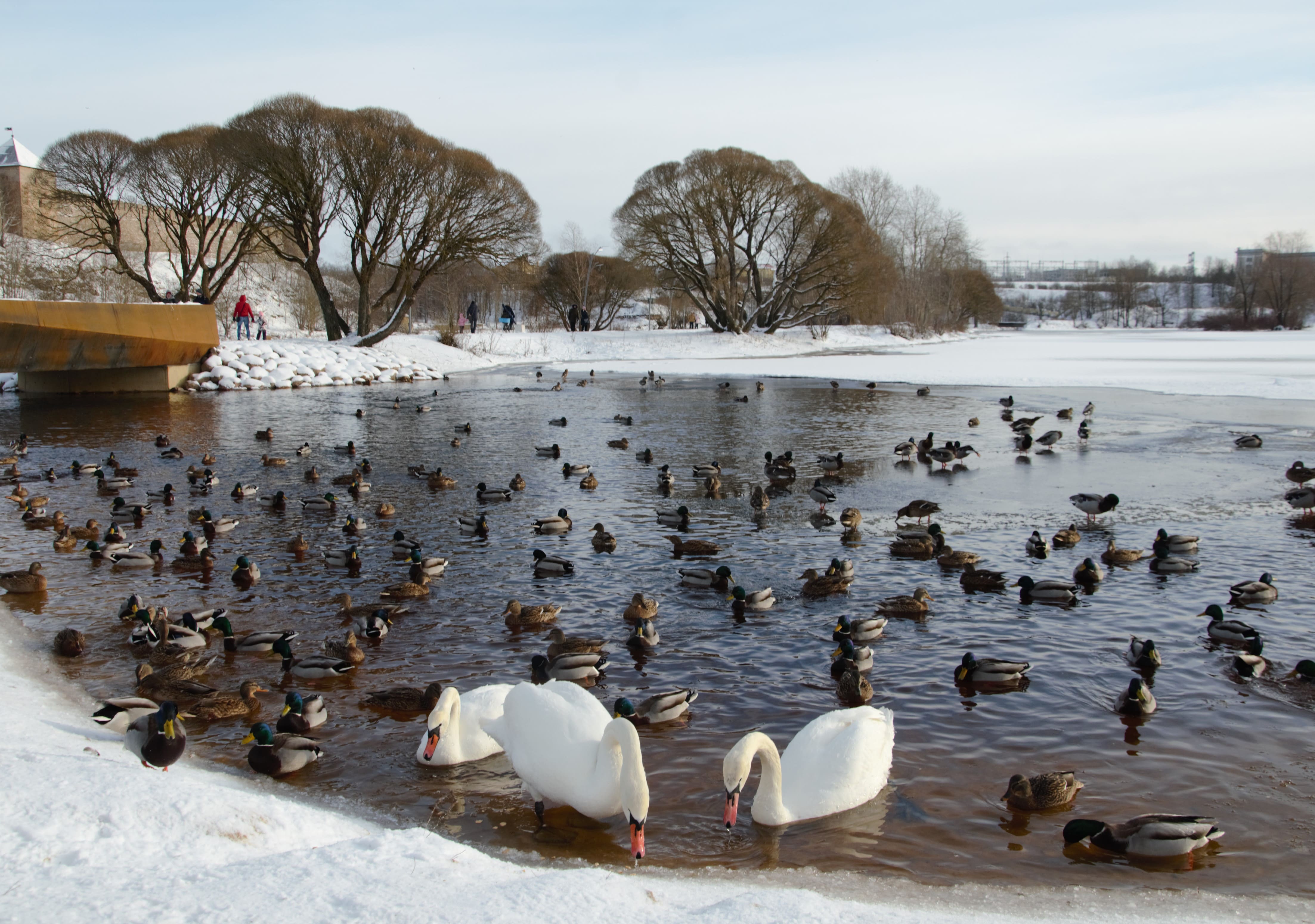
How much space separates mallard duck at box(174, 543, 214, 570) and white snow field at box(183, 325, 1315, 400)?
23.9 meters

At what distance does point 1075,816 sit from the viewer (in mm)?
5273

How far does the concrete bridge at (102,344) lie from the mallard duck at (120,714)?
2271cm

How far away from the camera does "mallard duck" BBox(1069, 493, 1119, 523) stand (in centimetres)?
1192

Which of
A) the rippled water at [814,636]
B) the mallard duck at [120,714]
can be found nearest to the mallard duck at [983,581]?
the rippled water at [814,636]

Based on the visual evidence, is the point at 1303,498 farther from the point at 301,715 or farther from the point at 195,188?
the point at 195,188

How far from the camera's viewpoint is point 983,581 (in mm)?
9328

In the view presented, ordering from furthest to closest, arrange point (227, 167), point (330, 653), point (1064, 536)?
1. point (227, 167)
2. point (1064, 536)
3. point (330, 653)

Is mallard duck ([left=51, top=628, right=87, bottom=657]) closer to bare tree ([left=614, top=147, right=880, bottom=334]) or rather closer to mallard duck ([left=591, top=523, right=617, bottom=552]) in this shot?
mallard duck ([left=591, top=523, right=617, bottom=552])

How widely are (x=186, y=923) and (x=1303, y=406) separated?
2728cm

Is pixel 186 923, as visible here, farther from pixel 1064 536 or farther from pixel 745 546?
pixel 1064 536

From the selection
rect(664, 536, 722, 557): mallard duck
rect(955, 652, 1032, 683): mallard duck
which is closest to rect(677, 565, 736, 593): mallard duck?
rect(664, 536, 722, 557): mallard duck

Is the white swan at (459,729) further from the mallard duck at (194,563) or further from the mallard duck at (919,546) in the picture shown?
the mallard duck at (919,546)

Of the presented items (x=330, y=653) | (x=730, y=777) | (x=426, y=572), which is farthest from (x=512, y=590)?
(x=730, y=777)

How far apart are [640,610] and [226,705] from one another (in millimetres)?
3478
